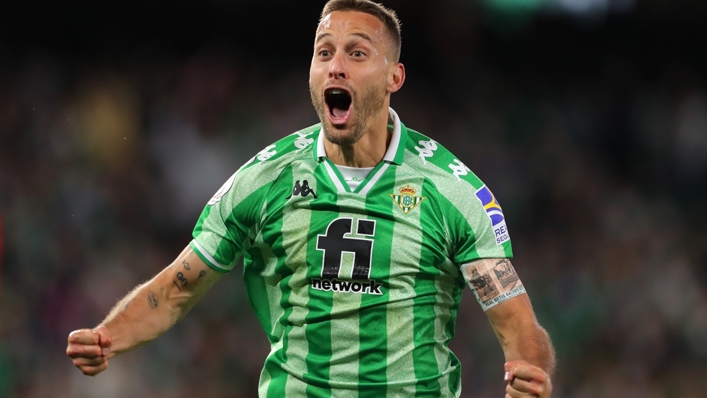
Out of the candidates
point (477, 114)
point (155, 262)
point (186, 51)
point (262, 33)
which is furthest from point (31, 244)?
point (477, 114)

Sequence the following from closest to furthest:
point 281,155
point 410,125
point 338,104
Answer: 1. point 281,155
2. point 338,104
3. point 410,125

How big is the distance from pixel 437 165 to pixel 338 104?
0.54 meters

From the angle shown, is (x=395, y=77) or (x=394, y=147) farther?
(x=395, y=77)

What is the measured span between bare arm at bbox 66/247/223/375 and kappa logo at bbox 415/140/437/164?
0.99 metres

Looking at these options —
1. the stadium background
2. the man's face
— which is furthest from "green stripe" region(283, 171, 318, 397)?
the stadium background

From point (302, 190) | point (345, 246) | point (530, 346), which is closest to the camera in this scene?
point (530, 346)

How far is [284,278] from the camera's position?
12.3ft

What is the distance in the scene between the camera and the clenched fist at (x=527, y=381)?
122 inches

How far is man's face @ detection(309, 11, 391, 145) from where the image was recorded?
3.69 m

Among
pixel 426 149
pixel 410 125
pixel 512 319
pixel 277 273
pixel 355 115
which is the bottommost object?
pixel 512 319

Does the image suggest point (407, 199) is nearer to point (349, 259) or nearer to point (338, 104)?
point (349, 259)

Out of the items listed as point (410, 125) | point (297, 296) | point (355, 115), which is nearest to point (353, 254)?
point (297, 296)

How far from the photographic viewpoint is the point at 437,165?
3.76m

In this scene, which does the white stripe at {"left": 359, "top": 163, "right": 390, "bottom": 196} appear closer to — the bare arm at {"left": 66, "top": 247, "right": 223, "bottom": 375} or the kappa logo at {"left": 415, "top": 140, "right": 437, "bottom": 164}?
the kappa logo at {"left": 415, "top": 140, "right": 437, "bottom": 164}
